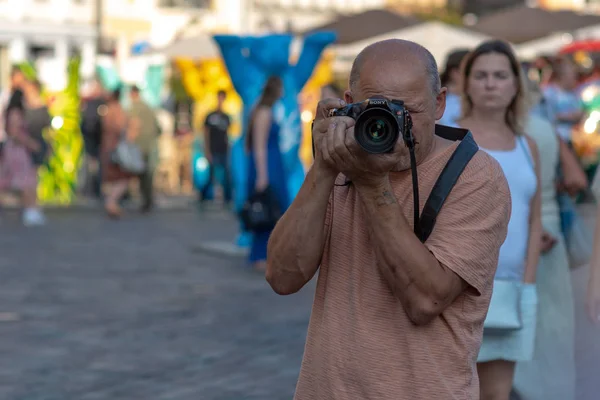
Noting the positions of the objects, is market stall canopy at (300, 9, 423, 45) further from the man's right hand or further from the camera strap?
the man's right hand

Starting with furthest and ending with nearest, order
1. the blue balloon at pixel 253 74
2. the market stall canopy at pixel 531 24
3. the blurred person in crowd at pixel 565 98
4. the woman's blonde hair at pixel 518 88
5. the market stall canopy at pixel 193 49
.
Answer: the market stall canopy at pixel 193 49 < the market stall canopy at pixel 531 24 < the blue balloon at pixel 253 74 < the blurred person in crowd at pixel 565 98 < the woman's blonde hair at pixel 518 88

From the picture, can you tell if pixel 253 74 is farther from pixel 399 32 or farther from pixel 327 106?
pixel 327 106

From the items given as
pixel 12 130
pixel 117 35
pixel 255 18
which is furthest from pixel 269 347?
pixel 255 18

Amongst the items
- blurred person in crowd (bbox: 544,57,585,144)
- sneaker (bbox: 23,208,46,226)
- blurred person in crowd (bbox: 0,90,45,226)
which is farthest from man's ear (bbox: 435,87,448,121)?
sneaker (bbox: 23,208,46,226)

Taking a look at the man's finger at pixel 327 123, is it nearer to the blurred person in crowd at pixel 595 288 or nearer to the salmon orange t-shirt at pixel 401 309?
the salmon orange t-shirt at pixel 401 309

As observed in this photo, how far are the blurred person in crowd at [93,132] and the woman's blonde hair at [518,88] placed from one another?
17.4 m

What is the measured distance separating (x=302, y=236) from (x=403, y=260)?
0.85 feet

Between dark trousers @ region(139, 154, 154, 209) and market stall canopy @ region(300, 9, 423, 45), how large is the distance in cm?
324

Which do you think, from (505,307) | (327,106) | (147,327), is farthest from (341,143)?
(147,327)

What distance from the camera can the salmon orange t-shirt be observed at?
290 centimetres

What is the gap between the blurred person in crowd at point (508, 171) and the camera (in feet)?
15.5

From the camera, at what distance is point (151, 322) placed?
907cm

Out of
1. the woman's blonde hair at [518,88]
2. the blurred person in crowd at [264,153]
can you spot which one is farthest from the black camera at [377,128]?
the blurred person in crowd at [264,153]

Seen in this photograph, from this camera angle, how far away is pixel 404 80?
2934 mm
